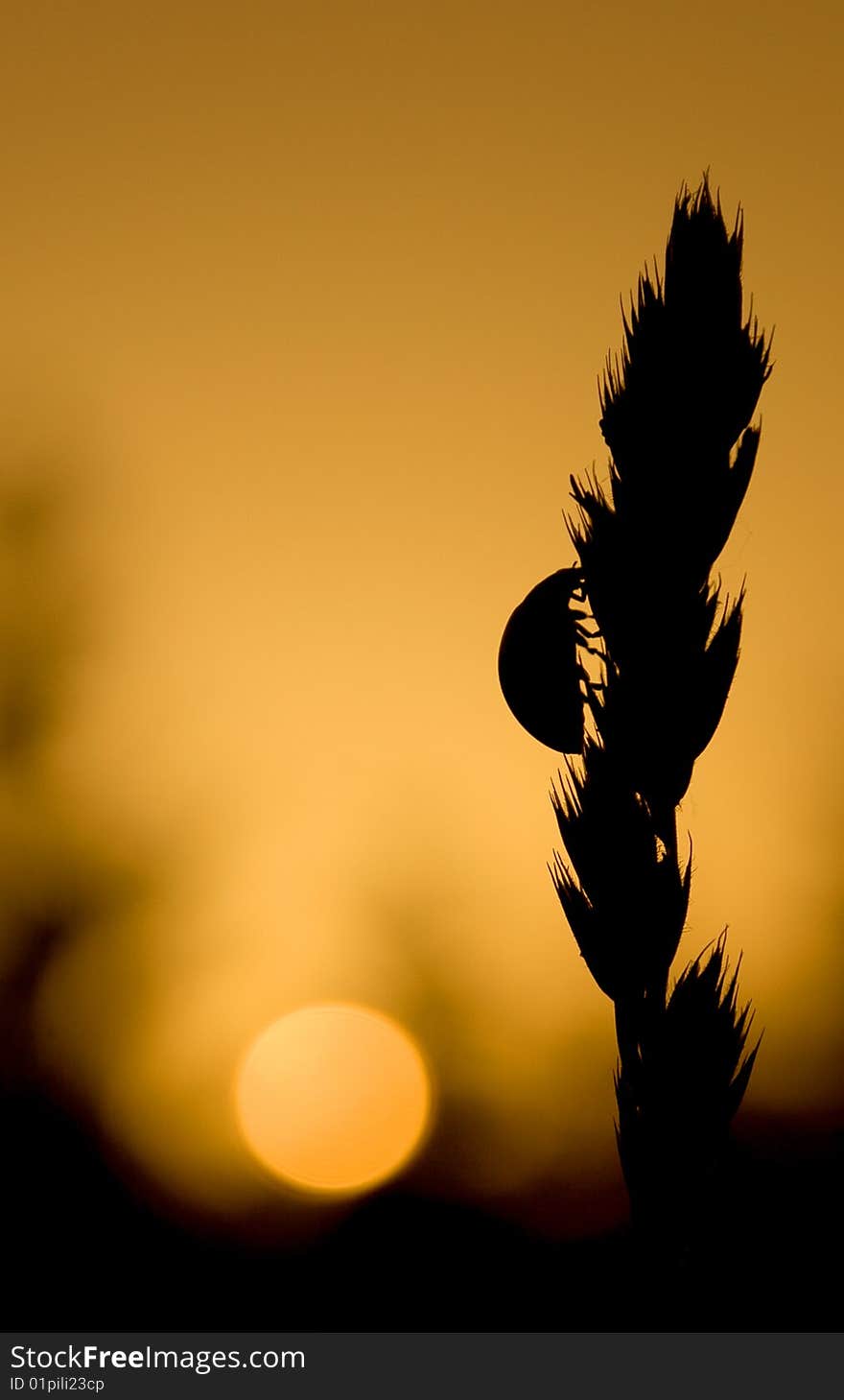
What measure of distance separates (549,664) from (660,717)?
294mm

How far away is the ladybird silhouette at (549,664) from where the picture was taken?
6.10 feet

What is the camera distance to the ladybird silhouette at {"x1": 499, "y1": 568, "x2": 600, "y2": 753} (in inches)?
73.2

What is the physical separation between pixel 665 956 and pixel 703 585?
56 cm

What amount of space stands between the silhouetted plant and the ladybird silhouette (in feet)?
0.17

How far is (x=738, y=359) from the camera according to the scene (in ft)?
5.94

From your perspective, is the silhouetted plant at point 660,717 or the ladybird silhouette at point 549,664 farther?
the ladybird silhouette at point 549,664

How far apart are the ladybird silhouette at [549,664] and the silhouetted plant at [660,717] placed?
0.17ft

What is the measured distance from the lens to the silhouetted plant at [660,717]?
5.39 ft

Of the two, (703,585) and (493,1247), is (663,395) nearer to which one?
(703,585)

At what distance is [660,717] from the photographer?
5.47 ft

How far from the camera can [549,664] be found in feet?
6.27

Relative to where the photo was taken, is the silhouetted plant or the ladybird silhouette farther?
the ladybird silhouette

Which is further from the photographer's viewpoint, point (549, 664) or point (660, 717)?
point (549, 664)
